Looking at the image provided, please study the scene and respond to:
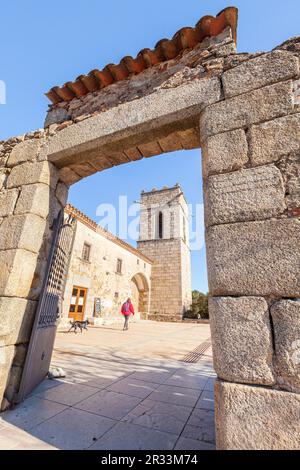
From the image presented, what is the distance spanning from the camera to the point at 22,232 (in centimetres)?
246

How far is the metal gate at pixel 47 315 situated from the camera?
2425 mm

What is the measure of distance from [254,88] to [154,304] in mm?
17713

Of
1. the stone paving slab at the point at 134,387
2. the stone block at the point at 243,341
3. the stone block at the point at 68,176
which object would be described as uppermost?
the stone block at the point at 68,176

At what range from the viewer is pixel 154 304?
1817 centimetres

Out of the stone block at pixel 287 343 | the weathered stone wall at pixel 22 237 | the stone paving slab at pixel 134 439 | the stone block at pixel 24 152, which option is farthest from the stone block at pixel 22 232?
the stone block at pixel 287 343

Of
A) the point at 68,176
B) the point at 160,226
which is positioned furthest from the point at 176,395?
the point at 160,226

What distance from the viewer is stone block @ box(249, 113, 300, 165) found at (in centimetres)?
157

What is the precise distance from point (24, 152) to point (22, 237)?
1254 mm

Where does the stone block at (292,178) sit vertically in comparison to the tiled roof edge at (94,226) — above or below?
below

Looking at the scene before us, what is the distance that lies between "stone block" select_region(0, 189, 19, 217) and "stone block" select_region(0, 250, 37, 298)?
0.53 metres

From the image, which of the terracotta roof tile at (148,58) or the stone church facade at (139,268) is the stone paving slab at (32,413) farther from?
the stone church facade at (139,268)

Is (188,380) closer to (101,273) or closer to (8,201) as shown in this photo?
(8,201)

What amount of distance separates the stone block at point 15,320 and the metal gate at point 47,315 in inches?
3.8

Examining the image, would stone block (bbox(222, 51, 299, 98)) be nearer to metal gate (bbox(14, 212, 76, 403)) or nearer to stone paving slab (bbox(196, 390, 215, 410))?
metal gate (bbox(14, 212, 76, 403))
